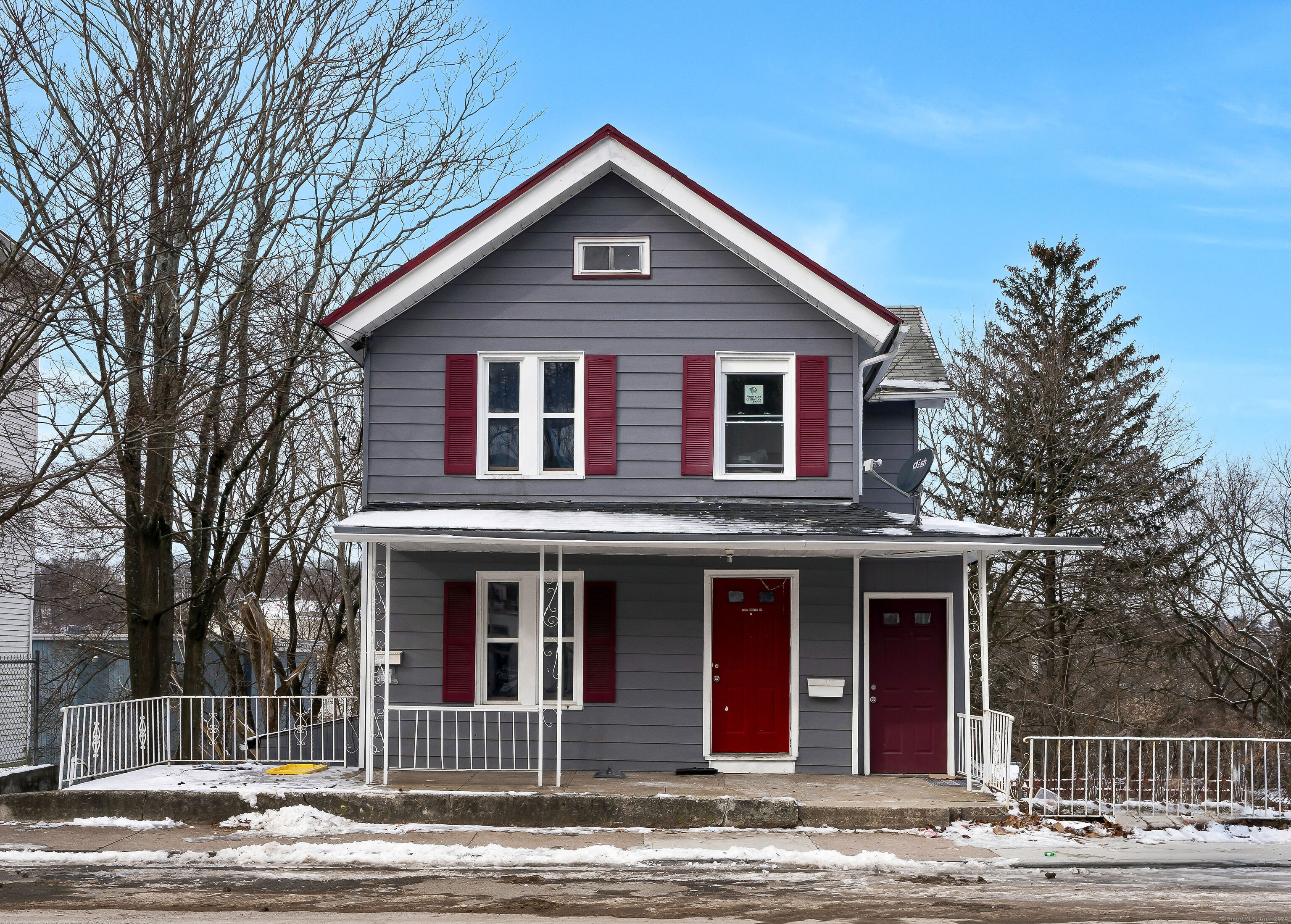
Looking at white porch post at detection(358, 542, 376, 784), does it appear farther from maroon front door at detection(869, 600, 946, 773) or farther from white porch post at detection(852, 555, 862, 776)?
maroon front door at detection(869, 600, 946, 773)

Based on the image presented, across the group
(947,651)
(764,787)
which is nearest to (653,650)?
(764,787)

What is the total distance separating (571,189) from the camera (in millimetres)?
13219

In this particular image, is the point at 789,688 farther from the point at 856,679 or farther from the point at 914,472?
the point at 914,472

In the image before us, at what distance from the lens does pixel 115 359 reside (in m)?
13.9

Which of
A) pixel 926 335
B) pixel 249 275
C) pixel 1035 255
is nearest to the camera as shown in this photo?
pixel 249 275

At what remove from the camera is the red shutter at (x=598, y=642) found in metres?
12.8

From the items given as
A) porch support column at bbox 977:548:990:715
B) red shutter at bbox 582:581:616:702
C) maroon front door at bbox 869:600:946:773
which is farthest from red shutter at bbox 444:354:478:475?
porch support column at bbox 977:548:990:715

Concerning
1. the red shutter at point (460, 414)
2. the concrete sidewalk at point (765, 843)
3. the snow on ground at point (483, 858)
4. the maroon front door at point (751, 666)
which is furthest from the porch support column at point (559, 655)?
the maroon front door at point (751, 666)

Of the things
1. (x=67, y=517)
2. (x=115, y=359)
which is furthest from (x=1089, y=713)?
(x=67, y=517)

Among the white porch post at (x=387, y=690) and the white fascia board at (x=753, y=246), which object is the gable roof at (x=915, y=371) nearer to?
the white fascia board at (x=753, y=246)

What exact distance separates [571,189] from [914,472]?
5282 mm

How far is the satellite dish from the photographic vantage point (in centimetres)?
1220

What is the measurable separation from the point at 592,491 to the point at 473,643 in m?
2.29

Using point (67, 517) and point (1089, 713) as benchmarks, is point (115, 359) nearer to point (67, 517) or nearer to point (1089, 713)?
point (67, 517)
